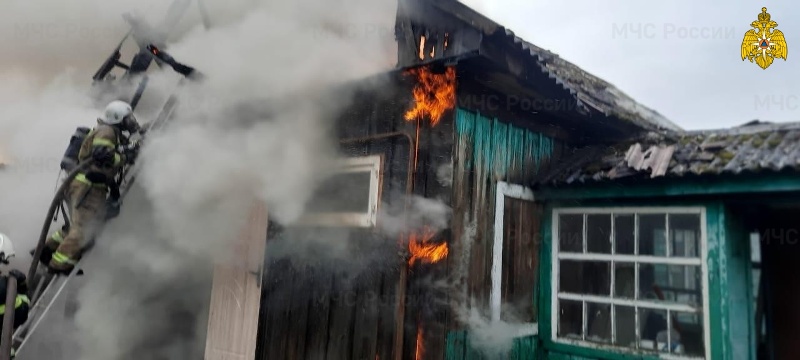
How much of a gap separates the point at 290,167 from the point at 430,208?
204 cm

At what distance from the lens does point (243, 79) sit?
672 cm

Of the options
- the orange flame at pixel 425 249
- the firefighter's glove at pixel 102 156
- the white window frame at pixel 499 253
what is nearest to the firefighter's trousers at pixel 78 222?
the firefighter's glove at pixel 102 156

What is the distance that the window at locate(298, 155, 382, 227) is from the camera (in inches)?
227

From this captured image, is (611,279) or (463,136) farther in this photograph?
(611,279)

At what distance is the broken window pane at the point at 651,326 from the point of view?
5953 mm

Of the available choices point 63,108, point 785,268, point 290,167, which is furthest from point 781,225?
point 63,108

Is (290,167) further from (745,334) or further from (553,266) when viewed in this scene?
(745,334)

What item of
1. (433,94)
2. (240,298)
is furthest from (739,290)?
(240,298)

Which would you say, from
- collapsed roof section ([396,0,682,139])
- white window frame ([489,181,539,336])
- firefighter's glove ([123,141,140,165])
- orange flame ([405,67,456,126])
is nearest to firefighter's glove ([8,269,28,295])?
firefighter's glove ([123,141,140,165])

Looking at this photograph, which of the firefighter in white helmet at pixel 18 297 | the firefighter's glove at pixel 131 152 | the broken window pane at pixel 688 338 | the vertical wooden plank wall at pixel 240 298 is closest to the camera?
the firefighter in white helmet at pixel 18 297

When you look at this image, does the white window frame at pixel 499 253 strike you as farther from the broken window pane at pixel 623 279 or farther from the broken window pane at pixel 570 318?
the broken window pane at pixel 623 279

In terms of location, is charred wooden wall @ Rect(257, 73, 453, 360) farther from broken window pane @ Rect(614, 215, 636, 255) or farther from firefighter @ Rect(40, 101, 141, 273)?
broken window pane @ Rect(614, 215, 636, 255)

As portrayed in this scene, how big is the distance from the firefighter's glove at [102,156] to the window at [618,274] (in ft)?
17.7

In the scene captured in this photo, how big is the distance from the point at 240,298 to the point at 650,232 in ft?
17.7
